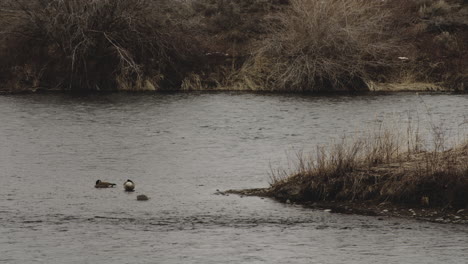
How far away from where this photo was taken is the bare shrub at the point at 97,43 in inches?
1849

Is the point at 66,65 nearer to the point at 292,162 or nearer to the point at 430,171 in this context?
the point at 292,162

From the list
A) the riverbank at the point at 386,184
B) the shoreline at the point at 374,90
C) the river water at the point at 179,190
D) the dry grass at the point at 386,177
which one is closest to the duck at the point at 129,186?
the river water at the point at 179,190

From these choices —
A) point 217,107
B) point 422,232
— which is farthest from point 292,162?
point 217,107

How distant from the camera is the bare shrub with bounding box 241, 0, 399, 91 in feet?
154

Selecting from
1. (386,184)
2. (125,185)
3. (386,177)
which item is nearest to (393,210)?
(386,184)

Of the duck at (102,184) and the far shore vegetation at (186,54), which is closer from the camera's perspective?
the duck at (102,184)

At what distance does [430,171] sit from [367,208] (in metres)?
1.47

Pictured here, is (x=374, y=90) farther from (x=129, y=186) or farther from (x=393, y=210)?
(x=393, y=210)

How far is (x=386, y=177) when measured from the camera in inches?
755

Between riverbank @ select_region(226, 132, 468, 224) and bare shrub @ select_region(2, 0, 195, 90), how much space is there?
27.9m

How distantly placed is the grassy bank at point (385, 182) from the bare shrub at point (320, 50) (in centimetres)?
2669

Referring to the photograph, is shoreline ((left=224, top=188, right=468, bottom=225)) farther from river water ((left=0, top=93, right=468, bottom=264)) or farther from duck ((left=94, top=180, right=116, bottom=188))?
duck ((left=94, top=180, right=116, bottom=188))

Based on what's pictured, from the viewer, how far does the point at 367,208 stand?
1881cm

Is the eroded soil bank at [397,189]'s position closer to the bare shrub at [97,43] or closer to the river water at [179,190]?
the river water at [179,190]
